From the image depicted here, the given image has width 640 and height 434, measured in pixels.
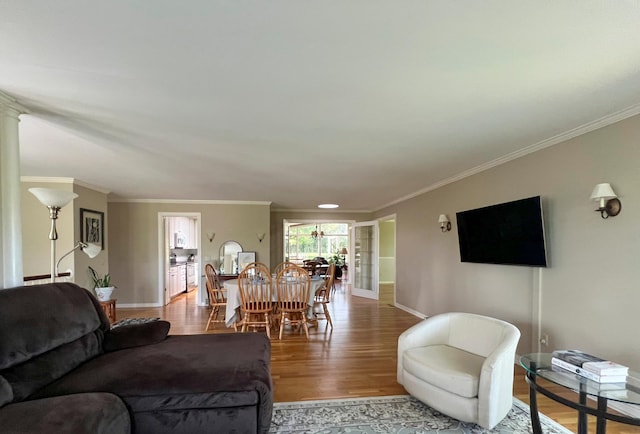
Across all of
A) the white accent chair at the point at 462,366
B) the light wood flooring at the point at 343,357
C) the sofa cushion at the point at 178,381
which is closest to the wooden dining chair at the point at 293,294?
the light wood flooring at the point at 343,357

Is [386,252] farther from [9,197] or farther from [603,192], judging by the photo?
[9,197]

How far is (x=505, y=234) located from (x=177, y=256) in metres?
8.45

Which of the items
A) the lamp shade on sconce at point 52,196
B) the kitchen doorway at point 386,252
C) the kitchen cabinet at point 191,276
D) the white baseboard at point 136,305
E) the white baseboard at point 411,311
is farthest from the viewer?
the kitchen doorway at point 386,252

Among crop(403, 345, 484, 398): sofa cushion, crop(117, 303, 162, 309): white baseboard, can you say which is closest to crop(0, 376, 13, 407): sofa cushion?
crop(403, 345, 484, 398): sofa cushion

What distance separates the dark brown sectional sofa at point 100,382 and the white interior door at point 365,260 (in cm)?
593

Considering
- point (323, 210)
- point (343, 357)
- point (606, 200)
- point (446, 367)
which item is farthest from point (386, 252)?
point (446, 367)

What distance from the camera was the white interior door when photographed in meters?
8.12

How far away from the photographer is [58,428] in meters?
1.49

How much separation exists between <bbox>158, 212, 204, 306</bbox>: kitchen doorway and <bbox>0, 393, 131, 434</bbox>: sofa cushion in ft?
17.9

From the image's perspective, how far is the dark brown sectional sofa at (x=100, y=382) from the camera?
1662 millimetres

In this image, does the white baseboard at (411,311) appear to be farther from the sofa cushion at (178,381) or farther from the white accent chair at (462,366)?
the sofa cushion at (178,381)

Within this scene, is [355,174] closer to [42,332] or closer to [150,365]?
[150,365]

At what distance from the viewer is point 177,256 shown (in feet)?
30.9

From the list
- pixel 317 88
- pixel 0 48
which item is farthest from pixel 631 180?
pixel 0 48
